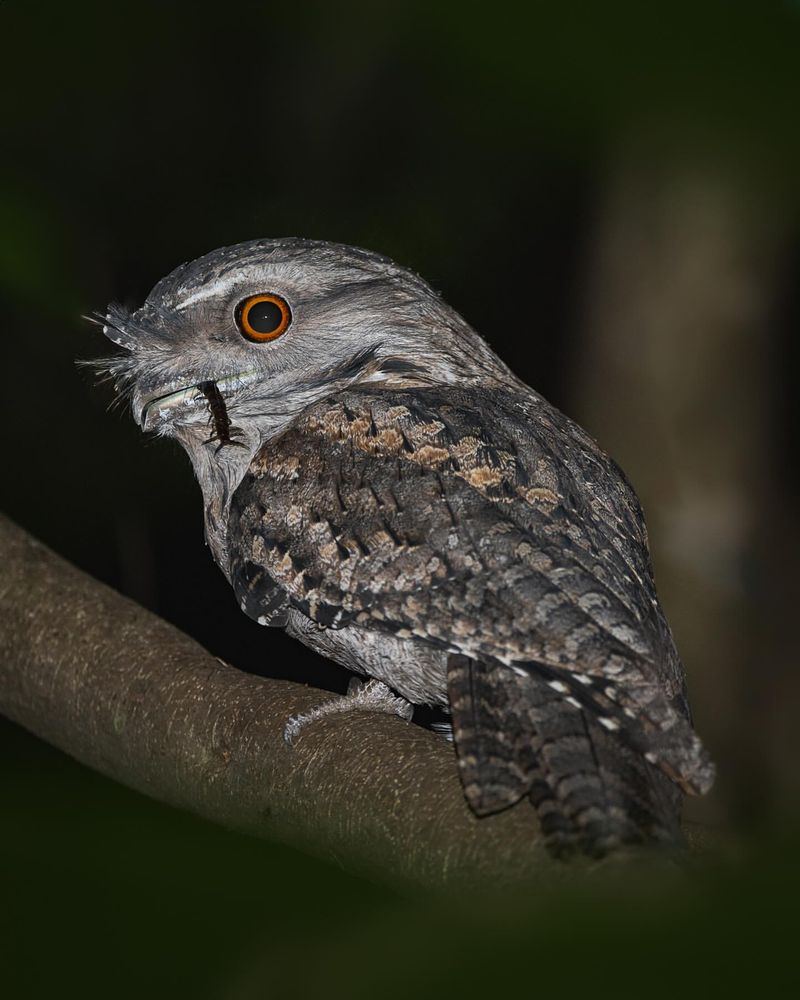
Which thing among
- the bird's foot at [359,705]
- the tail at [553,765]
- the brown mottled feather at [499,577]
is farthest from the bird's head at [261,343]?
the tail at [553,765]

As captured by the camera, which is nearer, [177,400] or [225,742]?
[225,742]

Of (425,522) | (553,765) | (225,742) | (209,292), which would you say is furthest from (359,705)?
(209,292)

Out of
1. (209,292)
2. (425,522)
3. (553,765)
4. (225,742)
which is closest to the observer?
(553,765)

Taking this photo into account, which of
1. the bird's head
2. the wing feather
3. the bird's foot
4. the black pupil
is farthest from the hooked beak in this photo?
the bird's foot

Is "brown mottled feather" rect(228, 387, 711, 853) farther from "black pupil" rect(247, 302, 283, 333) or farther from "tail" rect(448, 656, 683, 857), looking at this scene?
"black pupil" rect(247, 302, 283, 333)

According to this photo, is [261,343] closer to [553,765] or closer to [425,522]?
[425,522]

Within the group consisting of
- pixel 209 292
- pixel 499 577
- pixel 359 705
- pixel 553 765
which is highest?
pixel 209 292

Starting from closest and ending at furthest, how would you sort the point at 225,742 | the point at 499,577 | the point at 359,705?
the point at 499,577 → the point at 225,742 → the point at 359,705

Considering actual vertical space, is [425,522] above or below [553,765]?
above
